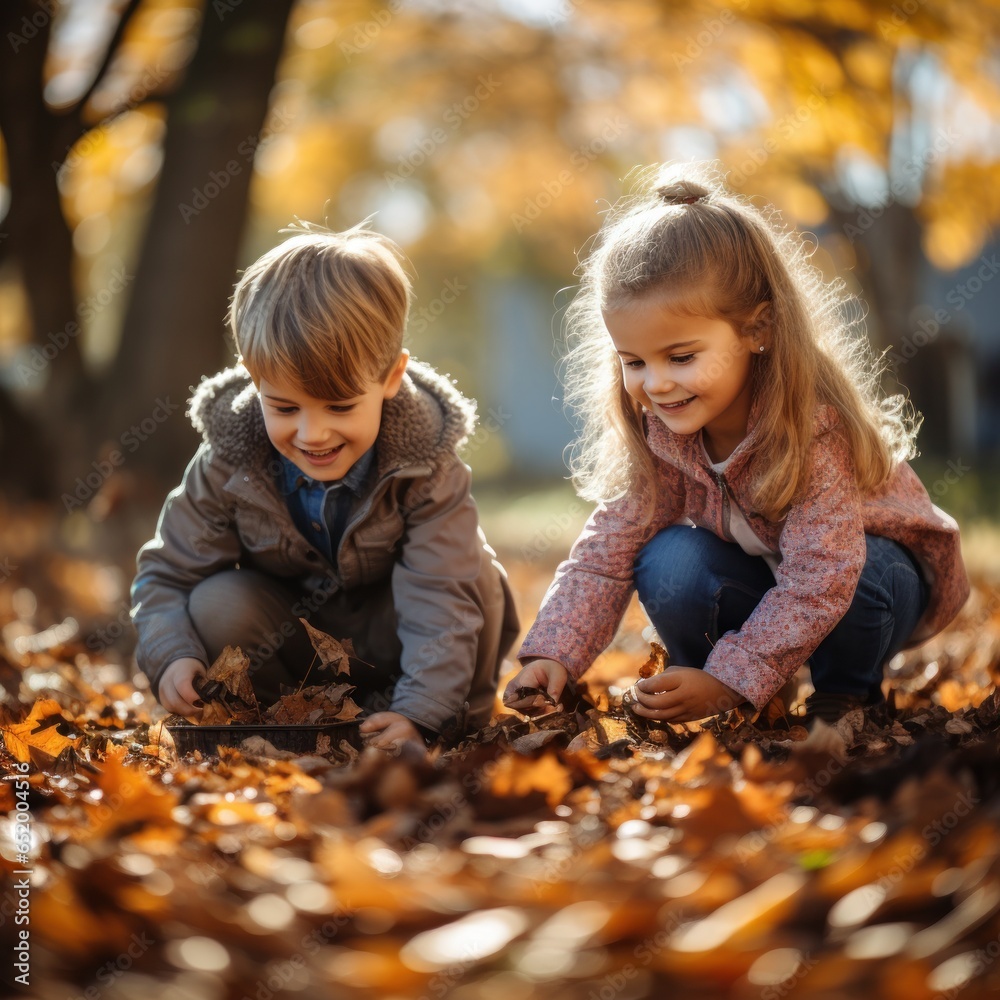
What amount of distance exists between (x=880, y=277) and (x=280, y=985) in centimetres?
1074

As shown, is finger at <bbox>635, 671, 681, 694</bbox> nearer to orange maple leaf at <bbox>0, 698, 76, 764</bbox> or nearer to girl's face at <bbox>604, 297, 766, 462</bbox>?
girl's face at <bbox>604, 297, 766, 462</bbox>

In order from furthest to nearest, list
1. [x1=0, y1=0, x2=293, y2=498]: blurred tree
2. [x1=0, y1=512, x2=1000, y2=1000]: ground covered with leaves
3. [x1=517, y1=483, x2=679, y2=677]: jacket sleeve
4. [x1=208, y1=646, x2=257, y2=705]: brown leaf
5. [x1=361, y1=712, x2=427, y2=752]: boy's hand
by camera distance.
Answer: [x1=0, y1=0, x2=293, y2=498]: blurred tree → [x1=517, y1=483, x2=679, y2=677]: jacket sleeve → [x1=208, y1=646, x2=257, y2=705]: brown leaf → [x1=361, y1=712, x2=427, y2=752]: boy's hand → [x1=0, y1=512, x2=1000, y2=1000]: ground covered with leaves

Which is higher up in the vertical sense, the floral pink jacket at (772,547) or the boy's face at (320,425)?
the boy's face at (320,425)

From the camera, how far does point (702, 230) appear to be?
7.84 ft

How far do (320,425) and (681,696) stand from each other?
0.97 metres

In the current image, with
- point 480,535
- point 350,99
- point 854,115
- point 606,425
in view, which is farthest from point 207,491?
point 350,99

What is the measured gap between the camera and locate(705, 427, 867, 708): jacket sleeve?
233cm

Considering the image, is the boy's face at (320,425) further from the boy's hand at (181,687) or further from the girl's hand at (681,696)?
the girl's hand at (681,696)

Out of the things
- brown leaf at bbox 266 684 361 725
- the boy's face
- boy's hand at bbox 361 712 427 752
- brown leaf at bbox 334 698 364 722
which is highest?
the boy's face

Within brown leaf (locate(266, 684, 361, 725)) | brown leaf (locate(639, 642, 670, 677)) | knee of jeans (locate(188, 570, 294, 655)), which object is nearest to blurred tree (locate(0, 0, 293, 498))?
knee of jeans (locate(188, 570, 294, 655))

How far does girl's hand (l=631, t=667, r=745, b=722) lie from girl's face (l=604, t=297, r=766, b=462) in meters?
0.54

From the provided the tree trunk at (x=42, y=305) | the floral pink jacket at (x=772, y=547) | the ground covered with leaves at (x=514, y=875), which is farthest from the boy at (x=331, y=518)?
the tree trunk at (x=42, y=305)

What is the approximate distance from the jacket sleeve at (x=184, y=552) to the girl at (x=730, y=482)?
2.68ft

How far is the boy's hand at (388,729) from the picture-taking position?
2242 mm
